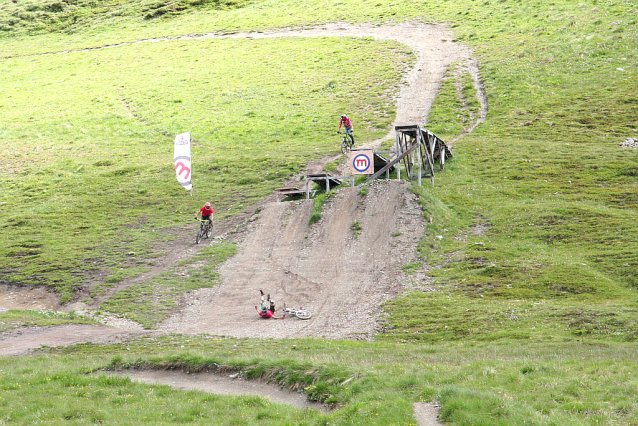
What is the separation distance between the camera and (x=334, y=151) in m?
49.8

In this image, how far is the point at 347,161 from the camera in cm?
4647

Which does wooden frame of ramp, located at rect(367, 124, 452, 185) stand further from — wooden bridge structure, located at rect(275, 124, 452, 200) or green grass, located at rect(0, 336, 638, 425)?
green grass, located at rect(0, 336, 638, 425)

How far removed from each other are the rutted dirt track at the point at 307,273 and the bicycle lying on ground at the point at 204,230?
2.55 ft

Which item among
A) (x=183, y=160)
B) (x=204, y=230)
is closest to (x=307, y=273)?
(x=183, y=160)

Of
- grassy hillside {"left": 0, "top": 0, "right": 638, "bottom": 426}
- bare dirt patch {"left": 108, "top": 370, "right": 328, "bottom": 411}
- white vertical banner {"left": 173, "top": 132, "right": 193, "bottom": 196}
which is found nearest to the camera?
grassy hillside {"left": 0, "top": 0, "right": 638, "bottom": 426}

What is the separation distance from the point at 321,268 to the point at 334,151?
2159cm

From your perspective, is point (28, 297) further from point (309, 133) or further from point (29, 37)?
point (29, 37)

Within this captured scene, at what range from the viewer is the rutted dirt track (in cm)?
2312

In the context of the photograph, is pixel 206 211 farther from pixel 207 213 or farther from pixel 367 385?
pixel 367 385

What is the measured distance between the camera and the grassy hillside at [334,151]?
13828 mm

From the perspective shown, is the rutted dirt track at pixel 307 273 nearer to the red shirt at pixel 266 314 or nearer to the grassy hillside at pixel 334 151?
the red shirt at pixel 266 314

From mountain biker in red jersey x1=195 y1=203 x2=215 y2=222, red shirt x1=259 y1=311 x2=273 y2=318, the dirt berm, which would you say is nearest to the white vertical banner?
the dirt berm

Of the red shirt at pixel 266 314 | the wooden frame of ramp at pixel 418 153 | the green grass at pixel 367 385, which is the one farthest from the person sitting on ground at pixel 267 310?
the wooden frame of ramp at pixel 418 153

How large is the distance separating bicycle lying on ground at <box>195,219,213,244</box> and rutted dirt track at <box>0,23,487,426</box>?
2.55ft
